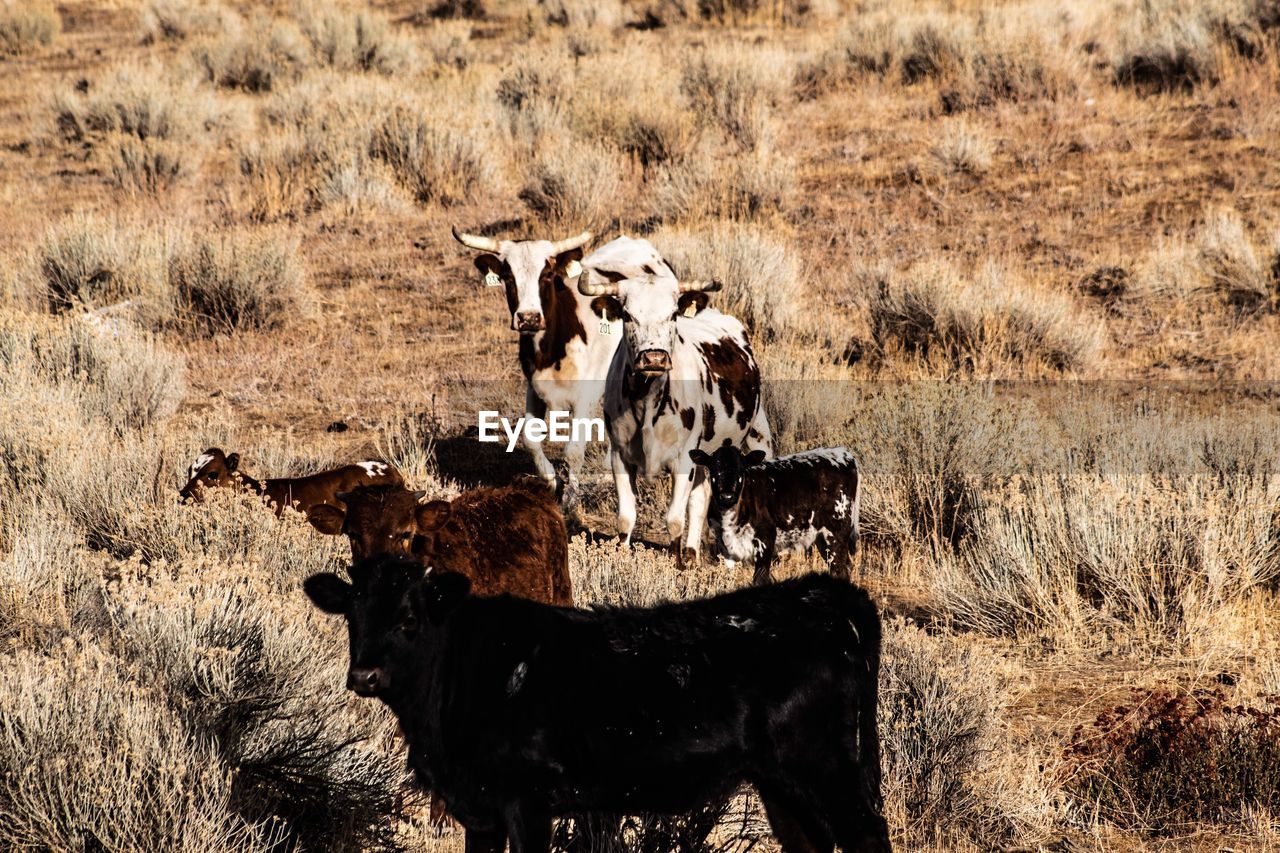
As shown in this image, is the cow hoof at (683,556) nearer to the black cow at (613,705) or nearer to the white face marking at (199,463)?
the white face marking at (199,463)

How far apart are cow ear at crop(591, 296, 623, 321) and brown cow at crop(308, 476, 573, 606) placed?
7.46 ft

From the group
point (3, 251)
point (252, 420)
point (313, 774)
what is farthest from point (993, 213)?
Answer: point (313, 774)

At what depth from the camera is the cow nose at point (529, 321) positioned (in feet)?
34.7

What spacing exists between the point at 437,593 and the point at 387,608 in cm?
19

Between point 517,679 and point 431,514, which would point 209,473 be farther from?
point 517,679

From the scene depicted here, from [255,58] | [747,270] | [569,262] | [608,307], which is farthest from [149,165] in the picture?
[608,307]

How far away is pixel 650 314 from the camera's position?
9.25 meters

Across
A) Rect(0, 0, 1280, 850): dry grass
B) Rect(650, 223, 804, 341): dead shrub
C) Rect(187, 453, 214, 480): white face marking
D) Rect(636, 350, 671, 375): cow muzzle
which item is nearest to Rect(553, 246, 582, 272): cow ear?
Rect(0, 0, 1280, 850): dry grass

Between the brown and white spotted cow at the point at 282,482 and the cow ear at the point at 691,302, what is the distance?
228 cm

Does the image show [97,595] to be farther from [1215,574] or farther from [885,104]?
[885,104]

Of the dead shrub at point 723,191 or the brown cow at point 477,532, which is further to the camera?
the dead shrub at point 723,191

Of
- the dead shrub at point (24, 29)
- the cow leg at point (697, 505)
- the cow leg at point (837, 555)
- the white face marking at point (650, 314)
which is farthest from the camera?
the dead shrub at point (24, 29)

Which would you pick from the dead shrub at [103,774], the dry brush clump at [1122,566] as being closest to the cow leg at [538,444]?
the dry brush clump at [1122,566]

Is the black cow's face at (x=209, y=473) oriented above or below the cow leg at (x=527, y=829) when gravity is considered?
below
